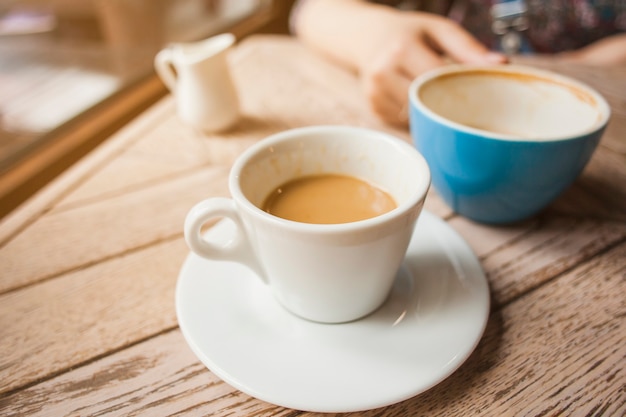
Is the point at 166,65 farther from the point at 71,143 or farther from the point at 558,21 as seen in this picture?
the point at 558,21

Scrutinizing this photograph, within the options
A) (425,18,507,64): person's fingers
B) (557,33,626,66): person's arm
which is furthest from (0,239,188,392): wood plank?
(557,33,626,66): person's arm

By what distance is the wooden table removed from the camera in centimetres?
37

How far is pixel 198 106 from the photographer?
2.58ft

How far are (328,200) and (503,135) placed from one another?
0.21m

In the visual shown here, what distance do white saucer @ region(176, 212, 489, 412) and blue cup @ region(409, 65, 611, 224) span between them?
9 centimetres

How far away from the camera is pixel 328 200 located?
19.2 inches

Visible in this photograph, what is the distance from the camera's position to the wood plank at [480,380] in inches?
14.3

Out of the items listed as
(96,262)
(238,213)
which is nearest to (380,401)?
(238,213)

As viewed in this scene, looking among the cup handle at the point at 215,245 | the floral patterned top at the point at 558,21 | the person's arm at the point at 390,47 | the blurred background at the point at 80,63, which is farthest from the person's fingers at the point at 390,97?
the floral patterned top at the point at 558,21

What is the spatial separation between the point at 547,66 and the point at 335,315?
827 mm

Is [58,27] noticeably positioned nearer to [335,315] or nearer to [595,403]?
[335,315]

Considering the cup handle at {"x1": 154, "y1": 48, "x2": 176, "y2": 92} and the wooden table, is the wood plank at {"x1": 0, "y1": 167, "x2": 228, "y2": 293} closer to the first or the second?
the wooden table

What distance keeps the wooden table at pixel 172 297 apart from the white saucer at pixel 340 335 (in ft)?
0.09

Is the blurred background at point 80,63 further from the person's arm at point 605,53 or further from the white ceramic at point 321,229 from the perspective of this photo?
the person's arm at point 605,53
